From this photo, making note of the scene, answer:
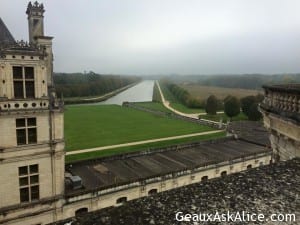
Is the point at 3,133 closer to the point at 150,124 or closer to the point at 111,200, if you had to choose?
the point at 111,200

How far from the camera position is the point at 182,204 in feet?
15.0

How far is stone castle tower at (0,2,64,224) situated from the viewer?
14555 millimetres

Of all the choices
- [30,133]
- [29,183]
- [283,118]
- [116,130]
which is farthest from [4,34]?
[116,130]

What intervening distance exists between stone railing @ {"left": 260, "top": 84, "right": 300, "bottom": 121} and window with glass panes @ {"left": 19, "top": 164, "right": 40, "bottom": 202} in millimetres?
12305

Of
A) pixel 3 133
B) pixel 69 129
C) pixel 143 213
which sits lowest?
pixel 69 129

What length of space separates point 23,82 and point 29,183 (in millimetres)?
5402

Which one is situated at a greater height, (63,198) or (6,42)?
(6,42)

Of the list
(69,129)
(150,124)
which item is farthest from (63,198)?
(150,124)

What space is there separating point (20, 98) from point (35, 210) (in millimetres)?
6098

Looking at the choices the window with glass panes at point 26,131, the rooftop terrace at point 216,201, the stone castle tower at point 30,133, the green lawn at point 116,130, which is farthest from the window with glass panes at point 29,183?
the green lawn at point 116,130

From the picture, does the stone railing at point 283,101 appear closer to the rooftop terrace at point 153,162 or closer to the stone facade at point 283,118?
the stone facade at point 283,118

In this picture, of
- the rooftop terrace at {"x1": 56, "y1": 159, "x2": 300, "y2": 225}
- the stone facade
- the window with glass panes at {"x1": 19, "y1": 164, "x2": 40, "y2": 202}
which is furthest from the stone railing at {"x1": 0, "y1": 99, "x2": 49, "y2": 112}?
the rooftop terrace at {"x1": 56, "y1": 159, "x2": 300, "y2": 225}

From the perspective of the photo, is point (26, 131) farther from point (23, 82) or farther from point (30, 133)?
point (23, 82)

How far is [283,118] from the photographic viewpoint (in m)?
7.80
